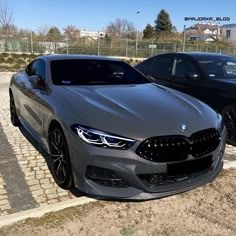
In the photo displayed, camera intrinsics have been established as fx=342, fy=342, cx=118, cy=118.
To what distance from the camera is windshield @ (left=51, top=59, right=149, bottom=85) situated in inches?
178

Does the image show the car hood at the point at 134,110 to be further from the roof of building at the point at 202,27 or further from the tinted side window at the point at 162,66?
the roof of building at the point at 202,27

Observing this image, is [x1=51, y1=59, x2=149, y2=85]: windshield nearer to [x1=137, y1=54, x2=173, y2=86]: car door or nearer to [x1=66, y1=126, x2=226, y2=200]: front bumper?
[x1=66, y1=126, x2=226, y2=200]: front bumper

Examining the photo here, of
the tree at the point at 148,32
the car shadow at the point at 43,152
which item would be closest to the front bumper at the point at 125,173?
the car shadow at the point at 43,152

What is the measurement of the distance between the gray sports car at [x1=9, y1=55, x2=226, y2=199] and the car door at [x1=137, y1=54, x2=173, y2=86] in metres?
2.55

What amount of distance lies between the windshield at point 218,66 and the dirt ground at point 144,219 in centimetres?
302

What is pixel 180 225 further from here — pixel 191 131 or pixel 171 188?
pixel 191 131

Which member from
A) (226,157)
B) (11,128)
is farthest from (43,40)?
(226,157)

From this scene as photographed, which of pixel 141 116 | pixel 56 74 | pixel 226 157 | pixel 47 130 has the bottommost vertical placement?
pixel 226 157

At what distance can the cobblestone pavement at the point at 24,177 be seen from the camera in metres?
3.56

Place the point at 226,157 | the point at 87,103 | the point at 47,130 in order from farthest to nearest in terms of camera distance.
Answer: the point at 226,157 → the point at 47,130 → the point at 87,103

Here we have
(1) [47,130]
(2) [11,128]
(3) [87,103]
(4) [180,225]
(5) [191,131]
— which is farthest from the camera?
(2) [11,128]

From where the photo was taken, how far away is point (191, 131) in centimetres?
338

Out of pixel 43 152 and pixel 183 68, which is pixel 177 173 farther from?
pixel 183 68

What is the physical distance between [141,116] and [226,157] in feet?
7.22
